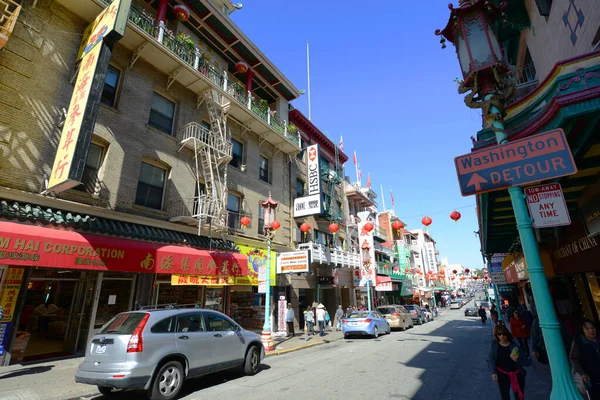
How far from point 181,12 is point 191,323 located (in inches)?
629

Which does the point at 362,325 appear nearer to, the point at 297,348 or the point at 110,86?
the point at 297,348

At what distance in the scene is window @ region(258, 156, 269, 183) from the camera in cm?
2117

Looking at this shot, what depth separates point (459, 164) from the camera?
4461 millimetres

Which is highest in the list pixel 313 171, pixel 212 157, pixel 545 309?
pixel 313 171

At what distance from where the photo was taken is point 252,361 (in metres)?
8.91

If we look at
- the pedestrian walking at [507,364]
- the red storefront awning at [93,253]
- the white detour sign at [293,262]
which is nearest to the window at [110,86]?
the red storefront awning at [93,253]

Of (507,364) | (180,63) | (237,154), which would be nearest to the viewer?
(507,364)

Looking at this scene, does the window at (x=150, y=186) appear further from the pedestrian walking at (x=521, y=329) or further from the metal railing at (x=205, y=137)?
the pedestrian walking at (x=521, y=329)

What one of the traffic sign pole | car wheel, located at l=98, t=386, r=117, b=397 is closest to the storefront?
car wheel, located at l=98, t=386, r=117, b=397

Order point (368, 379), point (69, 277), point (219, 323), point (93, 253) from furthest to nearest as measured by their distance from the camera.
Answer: point (69, 277) < point (93, 253) < point (219, 323) < point (368, 379)

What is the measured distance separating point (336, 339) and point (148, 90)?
16422 millimetres

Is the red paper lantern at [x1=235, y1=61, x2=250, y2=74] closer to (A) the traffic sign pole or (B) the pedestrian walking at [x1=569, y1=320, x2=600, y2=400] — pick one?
(A) the traffic sign pole

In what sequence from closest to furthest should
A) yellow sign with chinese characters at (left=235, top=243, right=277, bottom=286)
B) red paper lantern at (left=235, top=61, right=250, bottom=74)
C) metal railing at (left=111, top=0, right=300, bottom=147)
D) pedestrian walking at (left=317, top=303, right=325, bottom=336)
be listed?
1. metal railing at (left=111, top=0, right=300, bottom=147)
2. yellow sign with chinese characters at (left=235, top=243, right=277, bottom=286)
3. pedestrian walking at (left=317, top=303, right=325, bottom=336)
4. red paper lantern at (left=235, top=61, right=250, bottom=74)

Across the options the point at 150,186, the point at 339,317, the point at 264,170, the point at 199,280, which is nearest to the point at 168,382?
the point at 199,280
